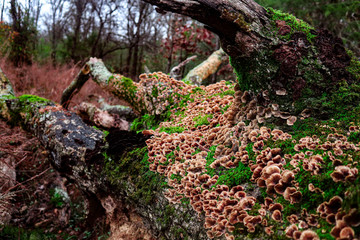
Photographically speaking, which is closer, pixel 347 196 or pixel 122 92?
pixel 347 196

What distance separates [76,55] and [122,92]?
1570 centimetres

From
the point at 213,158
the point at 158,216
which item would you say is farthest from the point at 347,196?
the point at 158,216

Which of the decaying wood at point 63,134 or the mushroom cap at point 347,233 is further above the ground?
the mushroom cap at point 347,233

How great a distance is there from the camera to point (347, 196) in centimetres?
137

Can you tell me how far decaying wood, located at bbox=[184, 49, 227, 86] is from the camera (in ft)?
23.7

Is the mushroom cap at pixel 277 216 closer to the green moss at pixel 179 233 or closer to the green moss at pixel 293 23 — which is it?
the green moss at pixel 179 233

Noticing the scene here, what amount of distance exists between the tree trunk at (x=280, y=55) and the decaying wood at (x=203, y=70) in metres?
4.48

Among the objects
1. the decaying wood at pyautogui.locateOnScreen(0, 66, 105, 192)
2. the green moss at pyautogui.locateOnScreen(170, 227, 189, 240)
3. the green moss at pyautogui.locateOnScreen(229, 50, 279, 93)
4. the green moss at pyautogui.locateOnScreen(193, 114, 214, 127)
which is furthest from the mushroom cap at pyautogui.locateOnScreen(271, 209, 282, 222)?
the decaying wood at pyautogui.locateOnScreen(0, 66, 105, 192)

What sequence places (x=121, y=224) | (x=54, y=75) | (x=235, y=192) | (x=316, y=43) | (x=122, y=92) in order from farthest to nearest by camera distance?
(x=54, y=75) → (x=122, y=92) → (x=121, y=224) → (x=316, y=43) → (x=235, y=192)

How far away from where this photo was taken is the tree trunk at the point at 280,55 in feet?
7.32

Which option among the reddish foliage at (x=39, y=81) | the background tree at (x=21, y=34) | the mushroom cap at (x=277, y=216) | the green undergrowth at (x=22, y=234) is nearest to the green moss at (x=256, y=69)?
the mushroom cap at (x=277, y=216)

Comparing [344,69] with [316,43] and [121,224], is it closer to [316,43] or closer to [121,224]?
[316,43]

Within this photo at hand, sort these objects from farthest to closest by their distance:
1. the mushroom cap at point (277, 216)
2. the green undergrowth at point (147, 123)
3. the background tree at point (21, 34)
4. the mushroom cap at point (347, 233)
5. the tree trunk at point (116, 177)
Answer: the background tree at point (21, 34) < the green undergrowth at point (147, 123) < the tree trunk at point (116, 177) < the mushroom cap at point (277, 216) < the mushroom cap at point (347, 233)

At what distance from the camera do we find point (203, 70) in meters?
7.64
